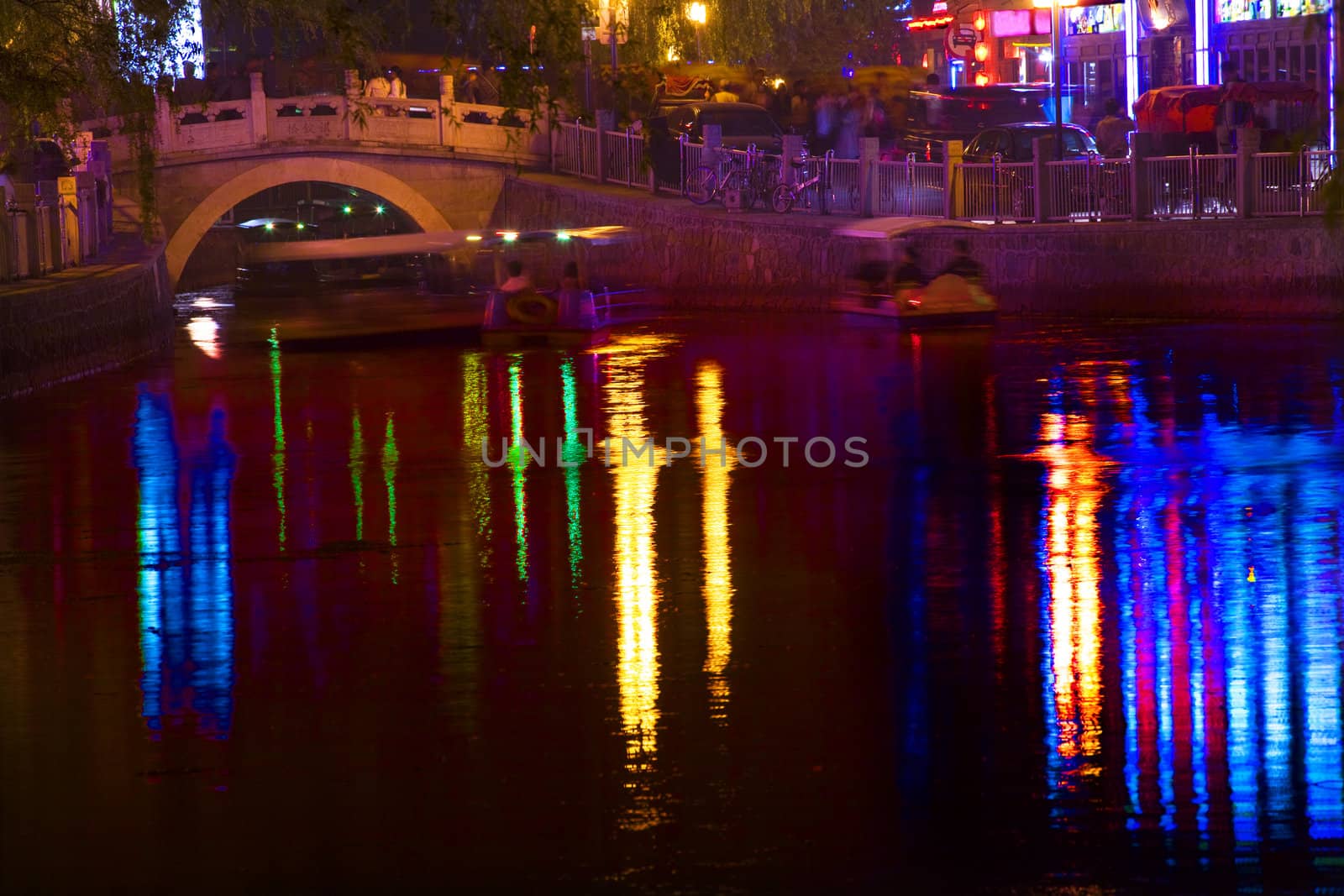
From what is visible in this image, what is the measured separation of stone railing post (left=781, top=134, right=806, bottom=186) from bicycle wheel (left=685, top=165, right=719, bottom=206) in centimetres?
185

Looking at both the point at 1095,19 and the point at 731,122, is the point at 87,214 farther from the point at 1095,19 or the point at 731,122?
the point at 1095,19

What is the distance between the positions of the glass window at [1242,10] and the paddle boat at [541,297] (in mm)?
15043

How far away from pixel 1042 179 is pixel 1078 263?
4.67ft

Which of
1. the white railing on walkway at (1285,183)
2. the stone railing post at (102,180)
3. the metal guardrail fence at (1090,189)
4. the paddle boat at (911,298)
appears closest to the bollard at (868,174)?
the paddle boat at (911,298)

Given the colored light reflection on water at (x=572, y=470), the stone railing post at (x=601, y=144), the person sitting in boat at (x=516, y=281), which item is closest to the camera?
the colored light reflection on water at (x=572, y=470)

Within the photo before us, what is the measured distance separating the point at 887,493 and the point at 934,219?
14601 mm

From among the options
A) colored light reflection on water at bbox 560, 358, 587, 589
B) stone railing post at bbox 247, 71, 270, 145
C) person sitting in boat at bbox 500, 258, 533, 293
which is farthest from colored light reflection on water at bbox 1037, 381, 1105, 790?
stone railing post at bbox 247, 71, 270, 145

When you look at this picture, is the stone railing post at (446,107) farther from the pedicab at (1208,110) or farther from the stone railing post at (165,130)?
the pedicab at (1208,110)

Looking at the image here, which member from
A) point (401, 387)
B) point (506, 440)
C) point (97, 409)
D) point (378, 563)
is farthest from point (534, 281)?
point (378, 563)

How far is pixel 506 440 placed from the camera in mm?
18781

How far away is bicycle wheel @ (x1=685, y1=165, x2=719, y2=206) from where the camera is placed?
34688 mm

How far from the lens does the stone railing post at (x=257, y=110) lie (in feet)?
128

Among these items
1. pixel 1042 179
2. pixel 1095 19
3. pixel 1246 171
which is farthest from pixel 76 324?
pixel 1095 19

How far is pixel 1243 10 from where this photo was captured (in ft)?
121
